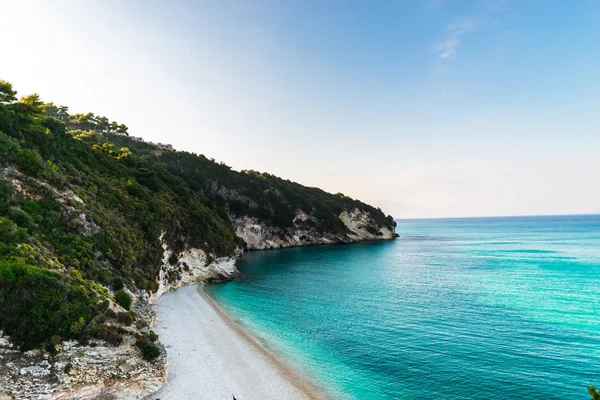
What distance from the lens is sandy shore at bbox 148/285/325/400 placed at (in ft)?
66.7

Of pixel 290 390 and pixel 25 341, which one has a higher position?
pixel 25 341

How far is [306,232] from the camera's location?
127188mm

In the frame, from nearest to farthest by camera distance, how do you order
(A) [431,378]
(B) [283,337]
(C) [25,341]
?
1. (C) [25,341]
2. (A) [431,378]
3. (B) [283,337]

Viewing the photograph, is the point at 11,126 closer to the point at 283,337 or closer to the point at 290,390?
the point at 283,337

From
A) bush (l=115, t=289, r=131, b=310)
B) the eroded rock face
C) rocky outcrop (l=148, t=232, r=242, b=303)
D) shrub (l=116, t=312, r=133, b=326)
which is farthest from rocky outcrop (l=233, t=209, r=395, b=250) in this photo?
the eroded rock face

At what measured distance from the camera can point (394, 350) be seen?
26516 mm

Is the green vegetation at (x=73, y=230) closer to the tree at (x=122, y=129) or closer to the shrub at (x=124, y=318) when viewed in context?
the shrub at (x=124, y=318)

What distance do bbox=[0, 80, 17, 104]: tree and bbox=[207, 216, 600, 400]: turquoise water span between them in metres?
34.8

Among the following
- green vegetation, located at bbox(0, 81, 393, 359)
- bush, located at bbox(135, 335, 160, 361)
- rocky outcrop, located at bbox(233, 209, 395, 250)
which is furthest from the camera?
rocky outcrop, located at bbox(233, 209, 395, 250)

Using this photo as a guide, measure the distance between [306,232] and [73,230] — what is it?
10312cm

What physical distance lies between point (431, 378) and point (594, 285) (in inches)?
1750

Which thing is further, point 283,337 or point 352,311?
point 352,311

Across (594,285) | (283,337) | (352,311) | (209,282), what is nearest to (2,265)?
(283,337)

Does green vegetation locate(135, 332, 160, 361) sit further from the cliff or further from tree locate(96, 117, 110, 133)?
tree locate(96, 117, 110, 133)
